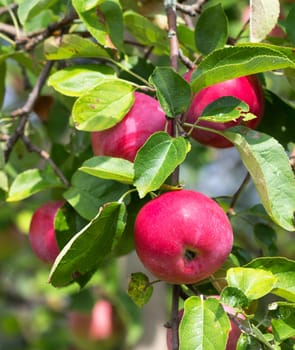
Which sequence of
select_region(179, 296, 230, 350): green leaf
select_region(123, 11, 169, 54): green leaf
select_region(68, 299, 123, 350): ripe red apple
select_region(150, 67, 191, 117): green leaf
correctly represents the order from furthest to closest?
select_region(68, 299, 123, 350): ripe red apple, select_region(123, 11, 169, 54): green leaf, select_region(150, 67, 191, 117): green leaf, select_region(179, 296, 230, 350): green leaf

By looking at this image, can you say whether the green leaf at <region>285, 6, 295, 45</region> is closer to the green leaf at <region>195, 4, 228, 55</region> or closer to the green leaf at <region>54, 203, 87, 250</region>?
the green leaf at <region>195, 4, 228, 55</region>

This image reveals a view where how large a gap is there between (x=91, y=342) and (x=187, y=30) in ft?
4.90

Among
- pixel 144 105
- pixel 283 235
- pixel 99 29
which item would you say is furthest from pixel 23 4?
pixel 283 235

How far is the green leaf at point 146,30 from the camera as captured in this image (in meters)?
1.03

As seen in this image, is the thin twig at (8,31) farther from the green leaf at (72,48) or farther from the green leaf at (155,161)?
the green leaf at (155,161)

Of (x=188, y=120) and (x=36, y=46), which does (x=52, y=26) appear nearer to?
(x=36, y=46)

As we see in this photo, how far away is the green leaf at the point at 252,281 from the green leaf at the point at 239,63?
22 centimetres

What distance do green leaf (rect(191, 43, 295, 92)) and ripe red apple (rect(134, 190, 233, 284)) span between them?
13 cm

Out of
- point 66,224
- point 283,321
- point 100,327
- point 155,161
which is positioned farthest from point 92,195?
point 100,327

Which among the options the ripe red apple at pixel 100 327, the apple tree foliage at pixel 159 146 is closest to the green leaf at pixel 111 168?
the apple tree foliage at pixel 159 146

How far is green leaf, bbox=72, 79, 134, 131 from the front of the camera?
0.85 meters

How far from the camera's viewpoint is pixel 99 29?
944 mm

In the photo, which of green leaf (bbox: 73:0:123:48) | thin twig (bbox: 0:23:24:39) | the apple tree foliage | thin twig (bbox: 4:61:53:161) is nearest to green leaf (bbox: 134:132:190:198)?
the apple tree foliage

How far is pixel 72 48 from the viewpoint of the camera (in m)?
0.94
